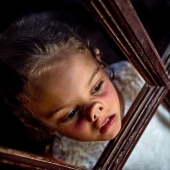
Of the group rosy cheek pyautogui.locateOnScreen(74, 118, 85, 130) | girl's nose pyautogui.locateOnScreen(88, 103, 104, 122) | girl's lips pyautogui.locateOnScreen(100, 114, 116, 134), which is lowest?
girl's lips pyautogui.locateOnScreen(100, 114, 116, 134)

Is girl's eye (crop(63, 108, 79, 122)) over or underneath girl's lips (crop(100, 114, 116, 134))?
over

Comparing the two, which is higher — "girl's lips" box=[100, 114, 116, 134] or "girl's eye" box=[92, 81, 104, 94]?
"girl's eye" box=[92, 81, 104, 94]

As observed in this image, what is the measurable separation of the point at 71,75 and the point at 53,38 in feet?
0.17

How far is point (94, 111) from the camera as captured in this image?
14.7 inches

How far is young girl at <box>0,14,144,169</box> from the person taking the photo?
0.36m

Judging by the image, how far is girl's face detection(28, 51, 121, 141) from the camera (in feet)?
1.21

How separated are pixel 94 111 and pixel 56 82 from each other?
6 cm

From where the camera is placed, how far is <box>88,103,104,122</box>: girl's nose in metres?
0.37

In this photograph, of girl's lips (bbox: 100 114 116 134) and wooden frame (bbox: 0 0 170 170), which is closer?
wooden frame (bbox: 0 0 170 170)

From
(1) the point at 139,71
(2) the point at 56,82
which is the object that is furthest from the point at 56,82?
(1) the point at 139,71

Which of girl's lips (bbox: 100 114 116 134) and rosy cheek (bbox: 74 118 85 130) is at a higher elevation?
rosy cheek (bbox: 74 118 85 130)

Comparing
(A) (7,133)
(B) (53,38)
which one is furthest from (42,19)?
(A) (7,133)

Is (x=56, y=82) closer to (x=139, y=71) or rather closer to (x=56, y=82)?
(x=56, y=82)

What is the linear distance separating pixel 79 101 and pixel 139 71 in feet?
0.31
